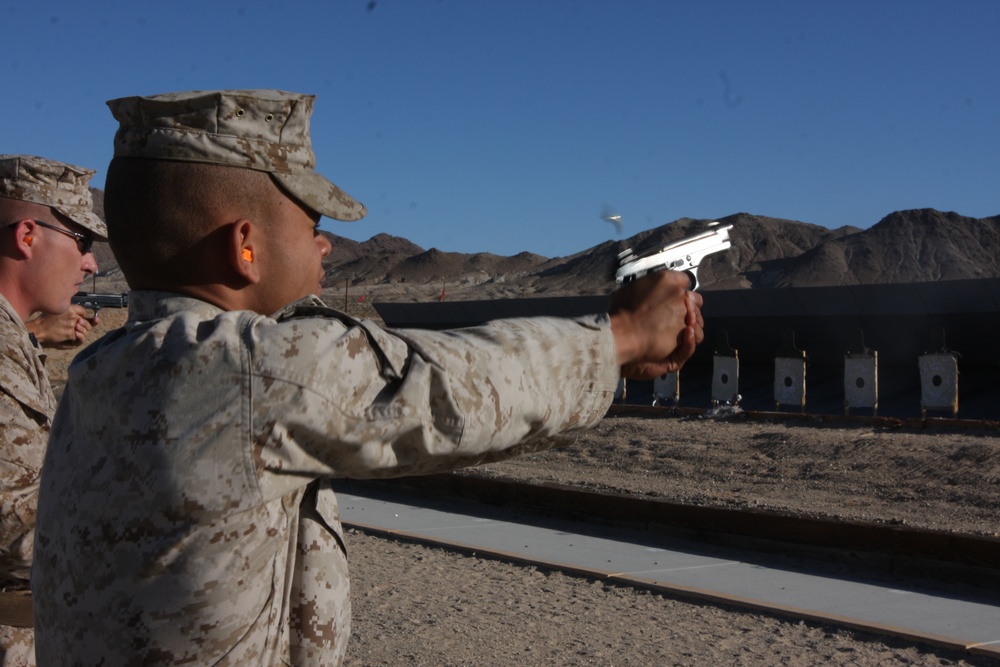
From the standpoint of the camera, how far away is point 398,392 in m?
1.53

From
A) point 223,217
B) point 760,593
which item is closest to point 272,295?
point 223,217

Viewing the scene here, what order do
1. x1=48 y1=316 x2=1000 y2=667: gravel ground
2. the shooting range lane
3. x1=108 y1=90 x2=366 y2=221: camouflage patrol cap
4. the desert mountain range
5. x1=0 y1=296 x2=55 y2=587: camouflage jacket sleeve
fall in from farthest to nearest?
the desert mountain range
the shooting range lane
x1=48 y1=316 x2=1000 y2=667: gravel ground
x1=0 y1=296 x2=55 y2=587: camouflage jacket sleeve
x1=108 y1=90 x2=366 y2=221: camouflage patrol cap

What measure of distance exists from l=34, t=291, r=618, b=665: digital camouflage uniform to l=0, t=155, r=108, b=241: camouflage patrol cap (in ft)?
6.13

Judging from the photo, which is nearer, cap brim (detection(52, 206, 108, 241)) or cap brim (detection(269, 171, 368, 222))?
cap brim (detection(269, 171, 368, 222))

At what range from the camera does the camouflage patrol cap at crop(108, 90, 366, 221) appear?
1722 millimetres

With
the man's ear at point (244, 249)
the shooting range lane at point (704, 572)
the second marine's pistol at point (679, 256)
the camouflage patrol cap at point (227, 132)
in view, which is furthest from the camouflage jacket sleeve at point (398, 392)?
the shooting range lane at point (704, 572)

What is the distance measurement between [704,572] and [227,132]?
6.67 meters

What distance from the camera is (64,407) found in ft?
6.08

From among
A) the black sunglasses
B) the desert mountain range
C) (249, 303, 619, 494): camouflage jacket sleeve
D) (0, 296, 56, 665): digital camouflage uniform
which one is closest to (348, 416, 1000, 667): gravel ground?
the black sunglasses

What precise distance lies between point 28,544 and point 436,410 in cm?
163

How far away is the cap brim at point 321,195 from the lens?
5.83ft

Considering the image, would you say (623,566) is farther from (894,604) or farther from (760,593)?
(894,604)

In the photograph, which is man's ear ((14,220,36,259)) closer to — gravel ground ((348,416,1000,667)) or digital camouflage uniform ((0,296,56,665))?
digital camouflage uniform ((0,296,56,665))

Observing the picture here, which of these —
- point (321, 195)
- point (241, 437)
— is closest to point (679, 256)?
point (321, 195)
